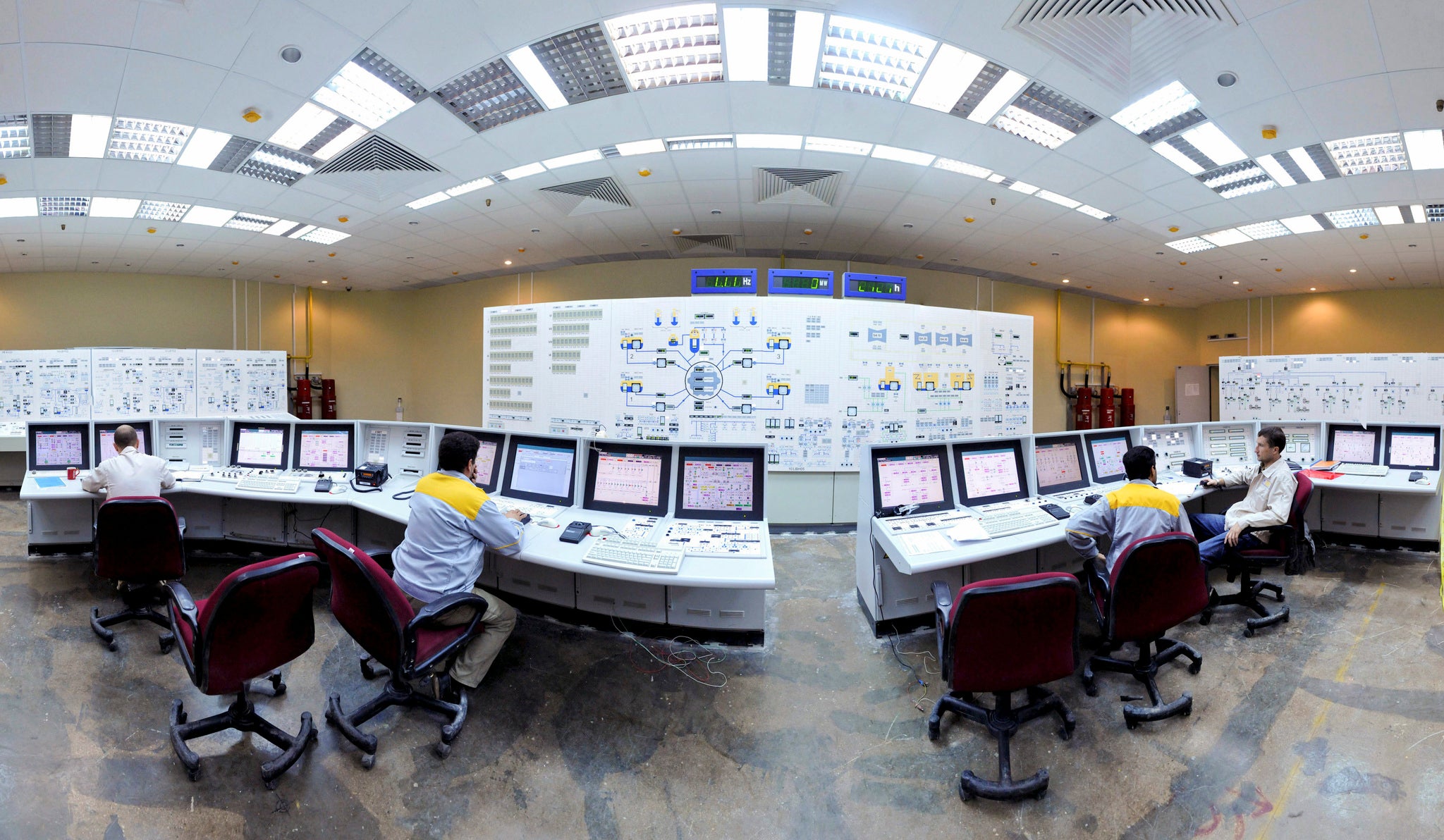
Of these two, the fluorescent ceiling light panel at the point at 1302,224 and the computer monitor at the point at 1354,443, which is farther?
the fluorescent ceiling light panel at the point at 1302,224

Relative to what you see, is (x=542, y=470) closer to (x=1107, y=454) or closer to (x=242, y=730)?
(x=242, y=730)

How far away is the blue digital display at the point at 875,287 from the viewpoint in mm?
4668

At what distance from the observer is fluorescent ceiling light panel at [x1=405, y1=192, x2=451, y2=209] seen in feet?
15.3

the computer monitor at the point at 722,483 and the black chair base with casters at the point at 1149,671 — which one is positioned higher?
the computer monitor at the point at 722,483

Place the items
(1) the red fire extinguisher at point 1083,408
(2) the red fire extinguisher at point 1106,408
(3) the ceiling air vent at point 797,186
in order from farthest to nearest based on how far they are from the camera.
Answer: (2) the red fire extinguisher at point 1106,408, (1) the red fire extinguisher at point 1083,408, (3) the ceiling air vent at point 797,186

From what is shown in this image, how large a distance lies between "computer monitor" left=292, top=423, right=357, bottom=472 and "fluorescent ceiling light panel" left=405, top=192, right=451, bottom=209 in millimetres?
2318

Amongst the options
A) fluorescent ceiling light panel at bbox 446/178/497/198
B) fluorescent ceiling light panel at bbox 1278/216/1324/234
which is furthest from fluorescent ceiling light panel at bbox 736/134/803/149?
fluorescent ceiling light panel at bbox 1278/216/1324/234

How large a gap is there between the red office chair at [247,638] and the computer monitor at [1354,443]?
6398mm

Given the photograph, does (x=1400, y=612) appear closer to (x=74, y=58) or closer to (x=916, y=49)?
(x=916, y=49)

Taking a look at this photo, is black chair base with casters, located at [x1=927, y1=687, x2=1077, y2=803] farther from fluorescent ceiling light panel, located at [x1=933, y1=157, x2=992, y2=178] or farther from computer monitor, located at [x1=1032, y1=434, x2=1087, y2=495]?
fluorescent ceiling light panel, located at [x1=933, y1=157, x2=992, y2=178]

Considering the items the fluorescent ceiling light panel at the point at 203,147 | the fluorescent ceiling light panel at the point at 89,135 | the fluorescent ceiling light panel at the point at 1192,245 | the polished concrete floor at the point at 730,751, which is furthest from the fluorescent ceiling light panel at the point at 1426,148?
the fluorescent ceiling light panel at the point at 89,135

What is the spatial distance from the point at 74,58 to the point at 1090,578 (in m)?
5.34

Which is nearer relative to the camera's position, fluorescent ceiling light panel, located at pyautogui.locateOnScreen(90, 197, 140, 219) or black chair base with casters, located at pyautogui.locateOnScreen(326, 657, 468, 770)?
black chair base with casters, located at pyautogui.locateOnScreen(326, 657, 468, 770)

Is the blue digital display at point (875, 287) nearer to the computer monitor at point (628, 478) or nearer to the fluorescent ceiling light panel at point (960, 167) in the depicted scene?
the fluorescent ceiling light panel at point (960, 167)
